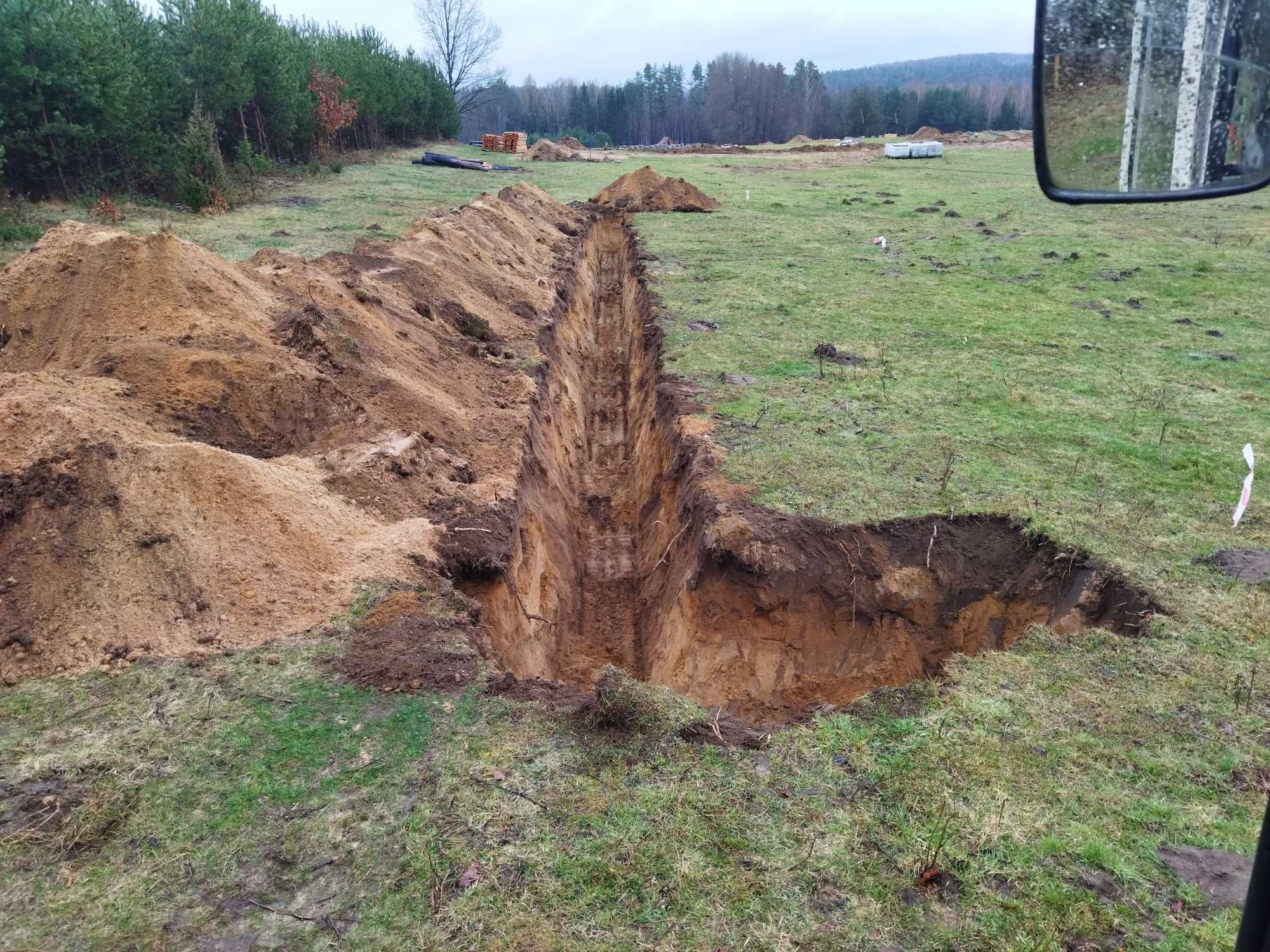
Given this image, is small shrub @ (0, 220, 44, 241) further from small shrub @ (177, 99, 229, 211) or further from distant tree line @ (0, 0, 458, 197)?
small shrub @ (177, 99, 229, 211)

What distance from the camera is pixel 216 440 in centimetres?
694

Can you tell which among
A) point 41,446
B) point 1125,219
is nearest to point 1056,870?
point 41,446

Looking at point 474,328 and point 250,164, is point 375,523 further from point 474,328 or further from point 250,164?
point 250,164

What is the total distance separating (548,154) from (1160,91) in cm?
5009

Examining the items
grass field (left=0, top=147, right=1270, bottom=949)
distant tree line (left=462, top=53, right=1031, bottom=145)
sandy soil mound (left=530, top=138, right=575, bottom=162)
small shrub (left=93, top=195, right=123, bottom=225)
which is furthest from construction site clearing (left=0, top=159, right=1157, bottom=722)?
distant tree line (left=462, top=53, right=1031, bottom=145)

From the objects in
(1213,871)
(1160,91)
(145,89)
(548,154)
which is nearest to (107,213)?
(145,89)

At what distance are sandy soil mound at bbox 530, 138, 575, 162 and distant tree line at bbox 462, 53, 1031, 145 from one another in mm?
30264

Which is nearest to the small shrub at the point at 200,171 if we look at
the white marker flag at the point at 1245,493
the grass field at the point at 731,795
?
the grass field at the point at 731,795

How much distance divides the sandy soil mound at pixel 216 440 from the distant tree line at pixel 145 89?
982 centimetres

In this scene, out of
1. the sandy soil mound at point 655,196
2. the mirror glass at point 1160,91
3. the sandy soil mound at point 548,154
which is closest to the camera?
the mirror glass at point 1160,91

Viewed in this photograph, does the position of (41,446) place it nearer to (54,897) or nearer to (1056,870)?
(54,897)

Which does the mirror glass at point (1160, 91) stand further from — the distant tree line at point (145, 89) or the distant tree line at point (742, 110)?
the distant tree line at point (742, 110)

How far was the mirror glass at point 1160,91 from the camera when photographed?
175 cm

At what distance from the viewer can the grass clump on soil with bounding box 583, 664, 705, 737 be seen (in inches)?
182
